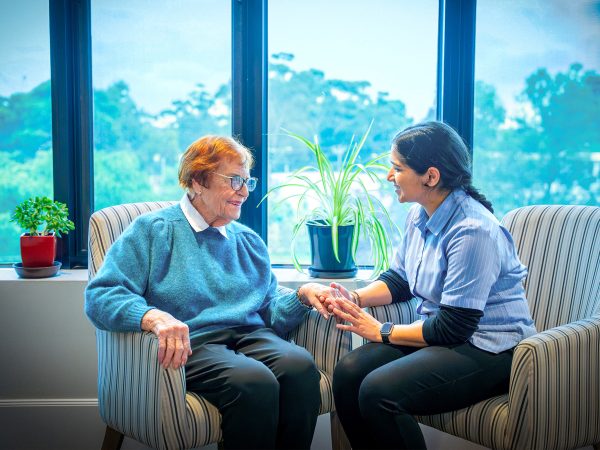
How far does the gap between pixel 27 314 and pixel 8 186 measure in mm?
620

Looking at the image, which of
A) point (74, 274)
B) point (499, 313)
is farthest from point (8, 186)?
point (499, 313)

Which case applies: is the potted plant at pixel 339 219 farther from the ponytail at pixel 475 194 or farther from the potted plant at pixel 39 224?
the potted plant at pixel 39 224

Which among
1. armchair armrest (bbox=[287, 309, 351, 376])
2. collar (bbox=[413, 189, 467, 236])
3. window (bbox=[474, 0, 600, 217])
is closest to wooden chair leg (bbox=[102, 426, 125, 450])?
armchair armrest (bbox=[287, 309, 351, 376])

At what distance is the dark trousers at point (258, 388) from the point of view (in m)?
1.89

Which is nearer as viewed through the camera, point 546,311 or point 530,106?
point 546,311

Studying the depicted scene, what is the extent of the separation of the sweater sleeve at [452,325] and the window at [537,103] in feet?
4.07

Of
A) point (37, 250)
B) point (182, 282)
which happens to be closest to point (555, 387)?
point (182, 282)

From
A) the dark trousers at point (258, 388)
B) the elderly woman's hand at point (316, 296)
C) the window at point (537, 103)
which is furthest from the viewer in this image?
the window at point (537, 103)

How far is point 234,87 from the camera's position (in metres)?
3.02

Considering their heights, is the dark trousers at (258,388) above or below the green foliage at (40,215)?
below

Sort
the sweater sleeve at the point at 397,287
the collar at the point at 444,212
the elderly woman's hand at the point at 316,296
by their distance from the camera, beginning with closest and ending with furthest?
1. the collar at the point at 444,212
2. the elderly woman's hand at the point at 316,296
3. the sweater sleeve at the point at 397,287

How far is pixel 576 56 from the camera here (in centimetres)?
295

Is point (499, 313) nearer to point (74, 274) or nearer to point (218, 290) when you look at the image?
point (218, 290)

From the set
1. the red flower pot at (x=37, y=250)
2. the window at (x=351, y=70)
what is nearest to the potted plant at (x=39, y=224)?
the red flower pot at (x=37, y=250)
